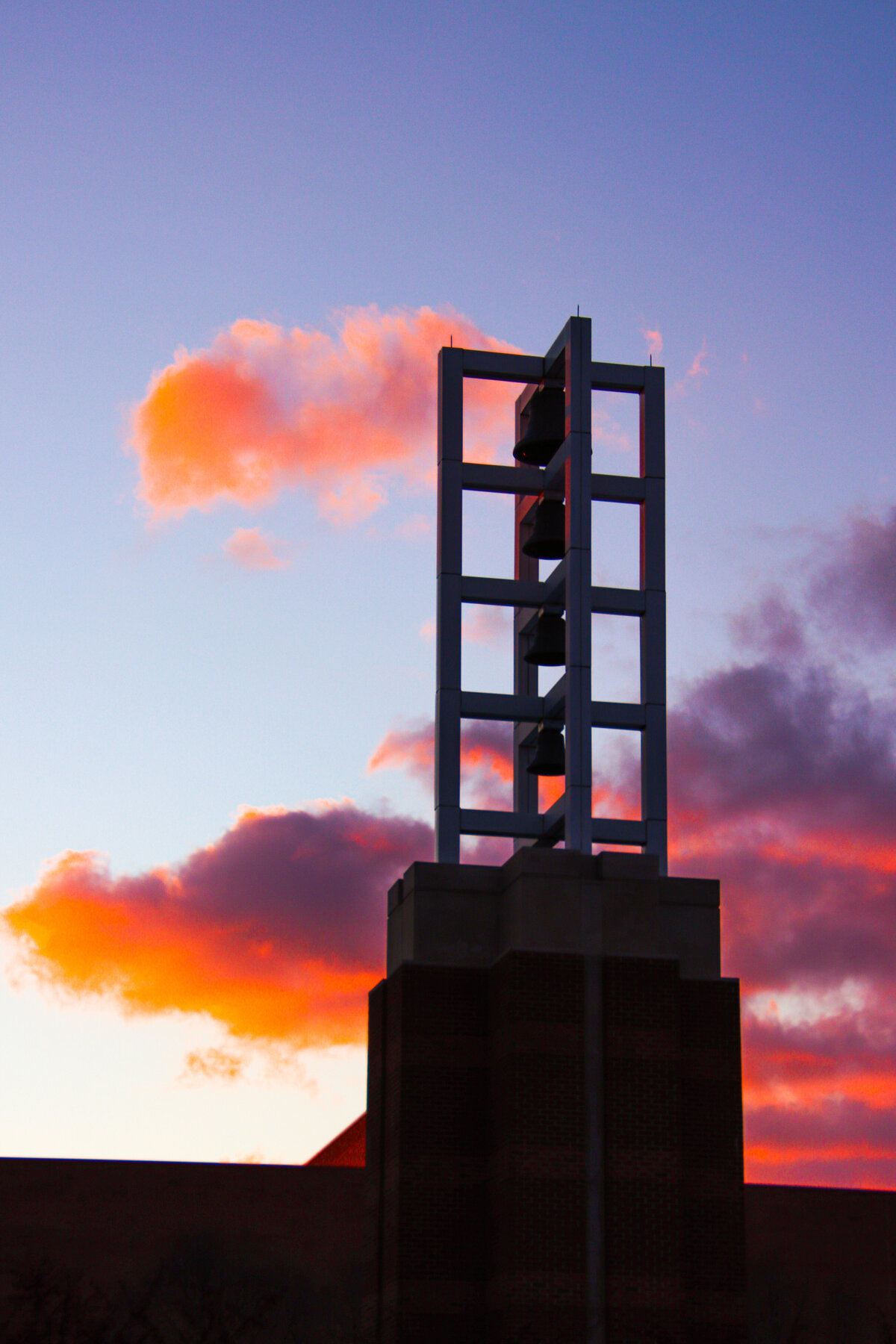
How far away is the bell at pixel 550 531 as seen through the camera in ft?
100

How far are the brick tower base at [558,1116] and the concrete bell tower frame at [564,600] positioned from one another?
1.30 meters

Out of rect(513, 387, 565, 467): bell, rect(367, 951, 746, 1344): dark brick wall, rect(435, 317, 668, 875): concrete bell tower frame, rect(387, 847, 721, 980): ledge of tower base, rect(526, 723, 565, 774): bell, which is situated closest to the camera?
rect(367, 951, 746, 1344): dark brick wall

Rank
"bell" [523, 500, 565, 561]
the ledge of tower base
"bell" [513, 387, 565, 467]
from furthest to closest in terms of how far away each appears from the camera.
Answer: "bell" [513, 387, 565, 467]
"bell" [523, 500, 565, 561]
the ledge of tower base

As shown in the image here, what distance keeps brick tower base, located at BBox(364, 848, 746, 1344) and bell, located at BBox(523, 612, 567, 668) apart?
4137 mm

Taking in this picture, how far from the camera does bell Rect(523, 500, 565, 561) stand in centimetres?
3055

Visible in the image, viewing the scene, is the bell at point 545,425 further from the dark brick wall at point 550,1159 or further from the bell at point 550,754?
the dark brick wall at point 550,1159

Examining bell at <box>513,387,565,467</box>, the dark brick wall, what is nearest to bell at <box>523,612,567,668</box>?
bell at <box>513,387,565,467</box>

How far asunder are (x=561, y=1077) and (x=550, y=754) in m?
5.70

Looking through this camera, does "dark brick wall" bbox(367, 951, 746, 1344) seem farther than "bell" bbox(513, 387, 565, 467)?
No

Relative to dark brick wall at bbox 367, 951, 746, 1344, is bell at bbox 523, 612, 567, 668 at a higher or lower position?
higher

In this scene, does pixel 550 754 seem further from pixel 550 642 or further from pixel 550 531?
pixel 550 531

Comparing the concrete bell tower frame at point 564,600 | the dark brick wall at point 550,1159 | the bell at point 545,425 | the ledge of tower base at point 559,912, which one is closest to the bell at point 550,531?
the concrete bell tower frame at point 564,600

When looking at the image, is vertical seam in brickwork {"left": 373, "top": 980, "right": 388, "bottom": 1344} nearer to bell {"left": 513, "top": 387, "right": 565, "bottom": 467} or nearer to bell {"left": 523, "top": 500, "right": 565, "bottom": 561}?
bell {"left": 523, "top": 500, "right": 565, "bottom": 561}

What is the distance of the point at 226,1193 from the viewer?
4231 cm
